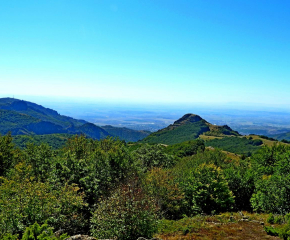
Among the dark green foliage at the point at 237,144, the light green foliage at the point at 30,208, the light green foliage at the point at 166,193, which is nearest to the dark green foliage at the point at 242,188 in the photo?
the light green foliage at the point at 166,193

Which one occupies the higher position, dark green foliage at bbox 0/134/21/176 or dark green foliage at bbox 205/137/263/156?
dark green foliage at bbox 0/134/21/176

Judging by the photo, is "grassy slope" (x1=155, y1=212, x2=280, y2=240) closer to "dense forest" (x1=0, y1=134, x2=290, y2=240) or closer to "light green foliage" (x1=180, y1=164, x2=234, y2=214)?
"dense forest" (x1=0, y1=134, x2=290, y2=240)

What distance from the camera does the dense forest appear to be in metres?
14.2

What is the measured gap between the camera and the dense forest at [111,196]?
46.6 ft

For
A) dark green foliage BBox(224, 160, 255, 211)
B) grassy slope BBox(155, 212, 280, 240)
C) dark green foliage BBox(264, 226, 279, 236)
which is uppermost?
dark green foliage BBox(264, 226, 279, 236)

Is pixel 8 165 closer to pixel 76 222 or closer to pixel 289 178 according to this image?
pixel 76 222

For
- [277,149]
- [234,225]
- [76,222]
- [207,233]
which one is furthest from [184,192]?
[277,149]

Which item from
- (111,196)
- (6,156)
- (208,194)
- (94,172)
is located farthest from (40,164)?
(208,194)

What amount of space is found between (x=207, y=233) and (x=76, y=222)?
12512 millimetres

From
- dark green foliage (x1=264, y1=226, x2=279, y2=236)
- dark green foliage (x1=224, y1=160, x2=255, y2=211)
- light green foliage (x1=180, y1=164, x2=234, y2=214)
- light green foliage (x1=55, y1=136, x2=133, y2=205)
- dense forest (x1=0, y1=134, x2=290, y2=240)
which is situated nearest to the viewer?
dense forest (x1=0, y1=134, x2=290, y2=240)

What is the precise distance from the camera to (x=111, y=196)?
1831 centimetres

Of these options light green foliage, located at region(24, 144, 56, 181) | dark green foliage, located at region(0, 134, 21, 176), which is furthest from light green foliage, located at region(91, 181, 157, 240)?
dark green foliage, located at region(0, 134, 21, 176)

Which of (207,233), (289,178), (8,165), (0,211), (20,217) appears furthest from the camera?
(8,165)

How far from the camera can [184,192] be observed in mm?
31406
